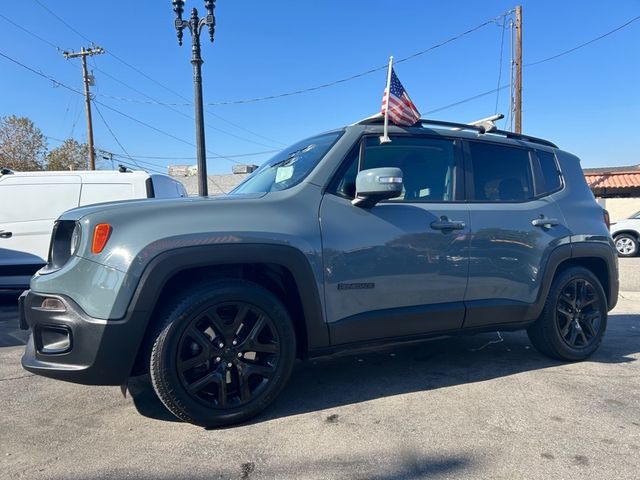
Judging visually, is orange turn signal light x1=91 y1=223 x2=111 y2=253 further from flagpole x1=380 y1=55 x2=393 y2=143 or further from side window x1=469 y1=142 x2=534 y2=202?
side window x1=469 y1=142 x2=534 y2=202

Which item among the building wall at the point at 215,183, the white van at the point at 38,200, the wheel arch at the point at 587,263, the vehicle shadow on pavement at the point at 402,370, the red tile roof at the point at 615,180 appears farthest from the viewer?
the building wall at the point at 215,183

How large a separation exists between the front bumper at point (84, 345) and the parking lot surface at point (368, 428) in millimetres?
424

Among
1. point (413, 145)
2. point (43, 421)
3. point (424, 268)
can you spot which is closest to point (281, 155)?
point (413, 145)

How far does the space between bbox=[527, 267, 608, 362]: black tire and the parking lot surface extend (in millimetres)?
152

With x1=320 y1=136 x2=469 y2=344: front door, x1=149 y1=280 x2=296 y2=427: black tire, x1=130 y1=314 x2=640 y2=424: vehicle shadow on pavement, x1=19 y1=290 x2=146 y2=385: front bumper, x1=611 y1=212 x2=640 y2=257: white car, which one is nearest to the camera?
x1=19 y1=290 x2=146 y2=385: front bumper

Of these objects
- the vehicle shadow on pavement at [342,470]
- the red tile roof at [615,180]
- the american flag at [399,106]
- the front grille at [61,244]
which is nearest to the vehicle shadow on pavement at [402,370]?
the vehicle shadow on pavement at [342,470]

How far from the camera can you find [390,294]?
131 inches

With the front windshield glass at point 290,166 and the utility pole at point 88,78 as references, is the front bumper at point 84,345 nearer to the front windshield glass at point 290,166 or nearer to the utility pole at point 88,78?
the front windshield glass at point 290,166

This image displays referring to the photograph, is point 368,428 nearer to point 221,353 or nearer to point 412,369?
point 221,353

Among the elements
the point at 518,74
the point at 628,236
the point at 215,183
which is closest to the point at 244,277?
the point at 628,236

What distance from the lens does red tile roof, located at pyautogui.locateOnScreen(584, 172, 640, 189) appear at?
2106 cm

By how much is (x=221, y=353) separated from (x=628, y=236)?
614 inches

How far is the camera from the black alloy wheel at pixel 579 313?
166 inches

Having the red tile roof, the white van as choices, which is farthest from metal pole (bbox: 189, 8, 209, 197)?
the red tile roof
